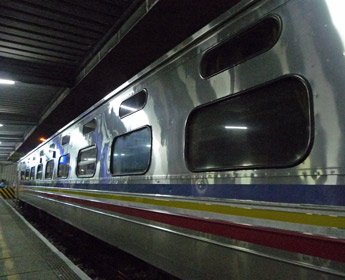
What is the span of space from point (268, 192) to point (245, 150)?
411 millimetres

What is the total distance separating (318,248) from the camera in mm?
1753

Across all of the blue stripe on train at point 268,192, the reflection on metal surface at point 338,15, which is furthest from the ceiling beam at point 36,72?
the reflection on metal surface at point 338,15

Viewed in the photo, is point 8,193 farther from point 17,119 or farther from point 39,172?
point 39,172

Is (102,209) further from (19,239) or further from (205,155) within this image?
(19,239)

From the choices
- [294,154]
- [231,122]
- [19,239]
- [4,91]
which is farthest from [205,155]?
[4,91]

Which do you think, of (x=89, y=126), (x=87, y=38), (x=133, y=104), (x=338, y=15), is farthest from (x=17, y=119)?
(x=338, y=15)

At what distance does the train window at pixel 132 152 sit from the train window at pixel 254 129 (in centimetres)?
87

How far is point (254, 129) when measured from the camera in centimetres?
242

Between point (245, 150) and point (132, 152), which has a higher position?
point (132, 152)

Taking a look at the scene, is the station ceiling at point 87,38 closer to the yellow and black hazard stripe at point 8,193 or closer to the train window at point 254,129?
the train window at point 254,129

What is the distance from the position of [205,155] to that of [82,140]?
3819 millimetres

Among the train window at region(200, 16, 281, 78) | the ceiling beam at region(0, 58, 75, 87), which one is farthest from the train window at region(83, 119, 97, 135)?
the ceiling beam at region(0, 58, 75, 87)

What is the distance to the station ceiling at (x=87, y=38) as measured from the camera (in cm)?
540

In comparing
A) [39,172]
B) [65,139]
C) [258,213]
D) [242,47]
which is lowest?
[258,213]
